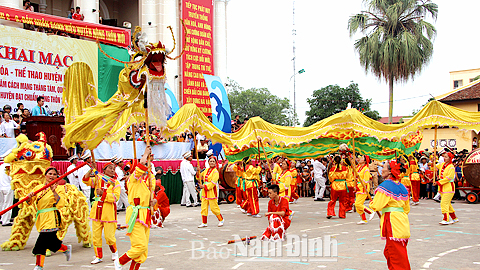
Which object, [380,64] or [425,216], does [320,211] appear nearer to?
[425,216]

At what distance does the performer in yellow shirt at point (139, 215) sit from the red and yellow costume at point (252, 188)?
7.10 meters

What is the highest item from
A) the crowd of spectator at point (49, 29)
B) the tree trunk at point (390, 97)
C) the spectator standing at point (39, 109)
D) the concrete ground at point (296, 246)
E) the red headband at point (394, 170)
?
the crowd of spectator at point (49, 29)

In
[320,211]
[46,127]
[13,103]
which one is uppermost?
[13,103]

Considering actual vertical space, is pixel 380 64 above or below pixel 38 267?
above

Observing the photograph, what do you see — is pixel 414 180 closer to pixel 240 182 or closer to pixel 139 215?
pixel 240 182

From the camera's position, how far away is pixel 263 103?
5066cm

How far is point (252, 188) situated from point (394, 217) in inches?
298

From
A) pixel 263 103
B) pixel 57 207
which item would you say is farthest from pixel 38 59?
pixel 263 103

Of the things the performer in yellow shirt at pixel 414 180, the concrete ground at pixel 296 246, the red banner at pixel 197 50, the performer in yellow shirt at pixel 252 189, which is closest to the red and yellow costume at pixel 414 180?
the performer in yellow shirt at pixel 414 180

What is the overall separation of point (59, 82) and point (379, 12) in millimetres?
24270

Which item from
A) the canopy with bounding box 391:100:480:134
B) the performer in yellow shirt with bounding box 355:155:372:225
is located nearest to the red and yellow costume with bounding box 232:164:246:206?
the performer in yellow shirt with bounding box 355:155:372:225

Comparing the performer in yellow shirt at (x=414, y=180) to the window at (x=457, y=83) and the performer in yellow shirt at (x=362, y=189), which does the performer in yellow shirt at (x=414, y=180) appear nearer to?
the performer in yellow shirt at (x=362, y=189)

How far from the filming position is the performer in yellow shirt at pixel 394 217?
5.75m

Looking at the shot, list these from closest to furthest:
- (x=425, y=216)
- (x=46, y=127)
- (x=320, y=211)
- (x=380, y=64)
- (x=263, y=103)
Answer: (x=46, y=127)
(x=425, y=216)
(x=320, y=211)
(x=380, y=64)
(x=263, y=103)
